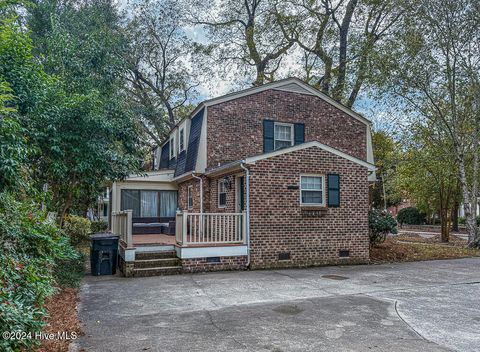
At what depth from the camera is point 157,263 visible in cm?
1029

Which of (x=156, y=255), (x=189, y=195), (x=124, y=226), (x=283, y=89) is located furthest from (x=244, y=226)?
(x=283, y=89)

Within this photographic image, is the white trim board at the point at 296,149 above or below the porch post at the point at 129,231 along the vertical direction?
above

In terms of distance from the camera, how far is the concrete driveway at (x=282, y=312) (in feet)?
15.7

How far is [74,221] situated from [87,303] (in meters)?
12.5

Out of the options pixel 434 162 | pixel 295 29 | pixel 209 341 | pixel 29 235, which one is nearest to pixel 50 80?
pixel 29 235

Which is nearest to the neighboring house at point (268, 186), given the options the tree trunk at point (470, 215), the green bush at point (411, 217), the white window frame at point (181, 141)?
the white window frame at point (181, 141)

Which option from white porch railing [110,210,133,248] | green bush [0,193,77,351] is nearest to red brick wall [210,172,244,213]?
white porch railing [110,210,133,248]

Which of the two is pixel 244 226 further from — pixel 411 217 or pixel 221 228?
pixel 411 217

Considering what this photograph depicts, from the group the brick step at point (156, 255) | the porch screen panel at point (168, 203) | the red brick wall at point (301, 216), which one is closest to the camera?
the brick step at point (156, 255)

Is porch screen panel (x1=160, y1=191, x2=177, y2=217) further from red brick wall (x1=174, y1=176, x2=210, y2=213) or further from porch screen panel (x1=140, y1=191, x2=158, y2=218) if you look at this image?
red brick wall (x1=174, y1=176, x2=210, y2=213)

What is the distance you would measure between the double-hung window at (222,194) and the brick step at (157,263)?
336 cm

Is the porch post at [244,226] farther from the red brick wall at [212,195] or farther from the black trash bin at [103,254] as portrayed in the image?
the black trash bin at [103,254]

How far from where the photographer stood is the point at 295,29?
22484 millimetres

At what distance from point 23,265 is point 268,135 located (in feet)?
35.4
